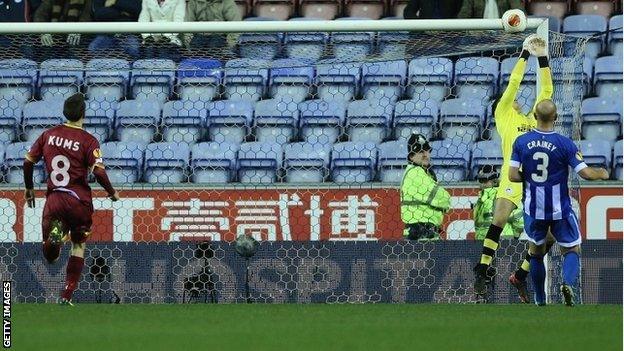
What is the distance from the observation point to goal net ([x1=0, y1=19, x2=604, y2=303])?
42.5 ft

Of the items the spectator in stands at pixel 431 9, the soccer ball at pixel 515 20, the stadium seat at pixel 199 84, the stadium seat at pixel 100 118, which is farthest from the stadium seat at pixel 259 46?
the spectator in stands at pixel 431 9

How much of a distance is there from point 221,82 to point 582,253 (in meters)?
3.90

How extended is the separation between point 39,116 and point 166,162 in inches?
47.8

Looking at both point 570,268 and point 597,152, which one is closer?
point 570,268

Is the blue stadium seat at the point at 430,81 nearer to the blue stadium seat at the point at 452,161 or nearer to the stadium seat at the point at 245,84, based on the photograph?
the blue stadium seat at the point at 452,161

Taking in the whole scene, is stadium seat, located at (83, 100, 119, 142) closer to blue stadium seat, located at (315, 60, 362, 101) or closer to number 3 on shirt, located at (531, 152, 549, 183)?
blue stadium seat, located at (315, 60, 362, 101)

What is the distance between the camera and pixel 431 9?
16016 millimetres

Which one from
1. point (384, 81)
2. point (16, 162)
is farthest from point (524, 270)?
point (16, 162)

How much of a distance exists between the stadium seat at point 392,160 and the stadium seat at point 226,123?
4.16 ft

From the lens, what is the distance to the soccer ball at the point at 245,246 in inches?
499

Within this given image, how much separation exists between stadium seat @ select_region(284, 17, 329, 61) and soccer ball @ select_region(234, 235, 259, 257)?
197 centimetres

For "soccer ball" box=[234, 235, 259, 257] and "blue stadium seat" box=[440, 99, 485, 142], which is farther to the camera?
"blue stadium seat" box=[440, 99, 485, 142]

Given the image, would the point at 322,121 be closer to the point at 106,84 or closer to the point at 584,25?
the point at 106,84

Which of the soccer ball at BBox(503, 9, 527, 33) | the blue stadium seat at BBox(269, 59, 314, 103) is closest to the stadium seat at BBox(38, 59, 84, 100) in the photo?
the blue stadium seat at BBox(269, 59, 314, 103)
